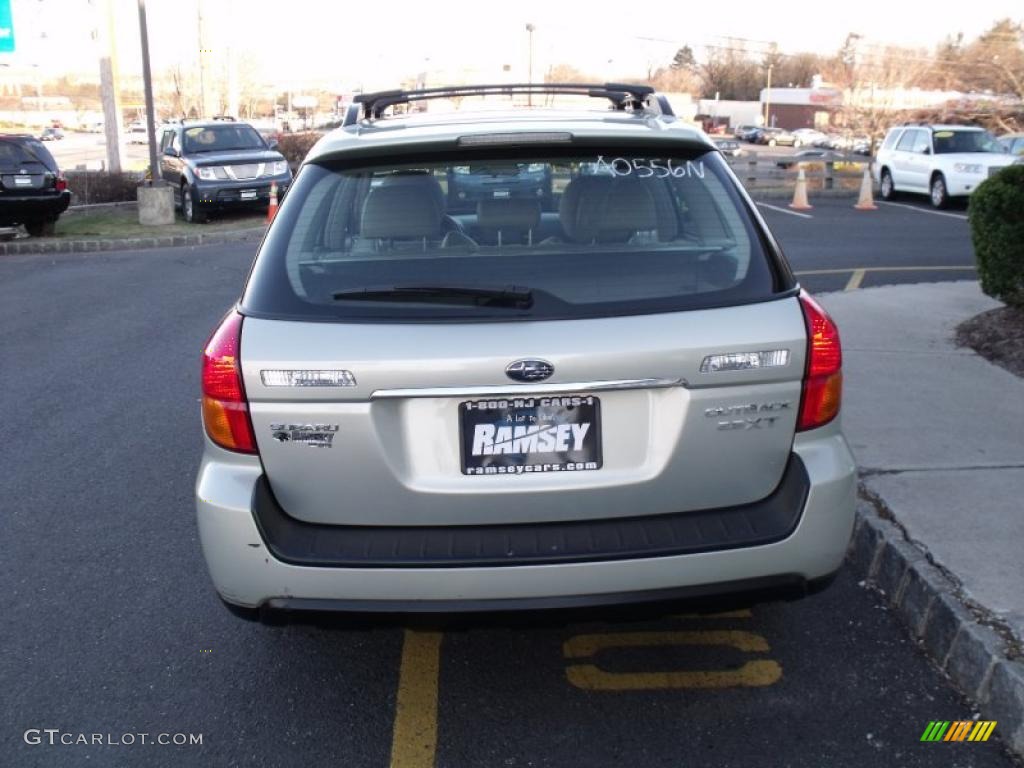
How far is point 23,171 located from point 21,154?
1.27ft

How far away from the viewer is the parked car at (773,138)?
245ft

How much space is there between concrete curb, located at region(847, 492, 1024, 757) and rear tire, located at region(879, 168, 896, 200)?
2069cm

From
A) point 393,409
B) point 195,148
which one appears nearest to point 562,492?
point 393,409

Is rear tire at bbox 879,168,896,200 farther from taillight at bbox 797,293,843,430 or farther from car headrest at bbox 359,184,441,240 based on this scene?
car headrest at bbox 359,184,441,240

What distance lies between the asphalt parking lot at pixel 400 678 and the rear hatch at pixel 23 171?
13938 mm

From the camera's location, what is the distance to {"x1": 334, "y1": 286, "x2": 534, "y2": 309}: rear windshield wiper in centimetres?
307

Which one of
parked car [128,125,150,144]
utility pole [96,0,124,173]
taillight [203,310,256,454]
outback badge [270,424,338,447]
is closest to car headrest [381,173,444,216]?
taillight [203,310,256,454]

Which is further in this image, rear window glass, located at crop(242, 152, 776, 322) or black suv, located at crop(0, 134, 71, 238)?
black suv, located at crop(0, 134, 71, 238)

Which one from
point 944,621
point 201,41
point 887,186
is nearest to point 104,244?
point 944,621

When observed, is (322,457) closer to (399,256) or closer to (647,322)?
(399,256)

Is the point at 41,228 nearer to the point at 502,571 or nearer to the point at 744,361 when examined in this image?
the point at 502,571

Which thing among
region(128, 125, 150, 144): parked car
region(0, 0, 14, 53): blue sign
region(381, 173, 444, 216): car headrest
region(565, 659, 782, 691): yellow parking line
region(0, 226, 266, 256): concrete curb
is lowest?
region(128, 125, 150, 144): parked car

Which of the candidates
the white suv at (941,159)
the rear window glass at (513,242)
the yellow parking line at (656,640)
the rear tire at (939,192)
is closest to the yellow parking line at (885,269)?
the white suv at (941,159)

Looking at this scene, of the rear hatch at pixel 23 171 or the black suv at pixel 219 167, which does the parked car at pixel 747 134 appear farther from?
the rear hatch at pixel 23 171
